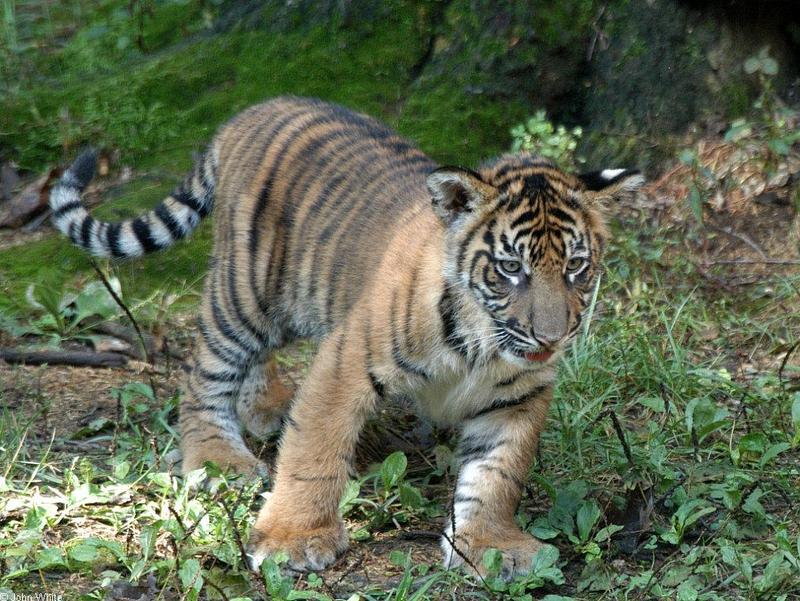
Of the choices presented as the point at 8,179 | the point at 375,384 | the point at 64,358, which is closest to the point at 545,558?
the point at 375,384

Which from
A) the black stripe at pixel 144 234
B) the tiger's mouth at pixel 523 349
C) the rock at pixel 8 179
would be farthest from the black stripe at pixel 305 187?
the rock at pixel 8 179

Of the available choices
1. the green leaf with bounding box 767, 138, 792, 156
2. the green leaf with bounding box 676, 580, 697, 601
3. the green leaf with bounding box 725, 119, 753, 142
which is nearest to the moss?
the green leaf with bounding box 725, 119, 753, 142

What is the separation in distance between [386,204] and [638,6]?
8.73ft

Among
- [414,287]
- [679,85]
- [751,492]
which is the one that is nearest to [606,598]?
[751,492]

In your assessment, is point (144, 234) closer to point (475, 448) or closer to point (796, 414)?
point (475, 448)

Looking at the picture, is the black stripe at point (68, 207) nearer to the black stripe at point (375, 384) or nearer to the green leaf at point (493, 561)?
the black stripe at point (375, 384)

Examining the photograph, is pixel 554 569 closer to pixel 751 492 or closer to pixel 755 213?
pixel 751 492

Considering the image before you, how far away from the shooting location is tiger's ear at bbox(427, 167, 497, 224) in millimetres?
3492

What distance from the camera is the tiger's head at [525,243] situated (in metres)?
3.43

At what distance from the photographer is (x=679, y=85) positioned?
6.07 metres

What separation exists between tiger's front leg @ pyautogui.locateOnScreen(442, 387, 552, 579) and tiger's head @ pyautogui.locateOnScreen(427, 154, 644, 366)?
0.31 m

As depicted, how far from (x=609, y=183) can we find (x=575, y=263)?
0.32m

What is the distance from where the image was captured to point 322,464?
12.0 feet

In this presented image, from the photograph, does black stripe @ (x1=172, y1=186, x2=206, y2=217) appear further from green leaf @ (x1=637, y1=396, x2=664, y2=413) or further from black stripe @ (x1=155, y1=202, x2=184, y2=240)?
green leaf @ (x1=637, y1=396, x2=664, y2=413)
